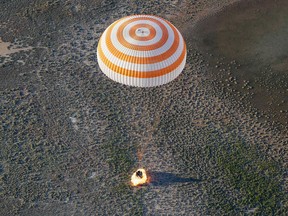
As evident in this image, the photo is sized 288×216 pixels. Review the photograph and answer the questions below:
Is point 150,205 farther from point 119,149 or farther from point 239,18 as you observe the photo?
point 239,18

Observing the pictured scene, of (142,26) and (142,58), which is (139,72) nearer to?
(142,58)

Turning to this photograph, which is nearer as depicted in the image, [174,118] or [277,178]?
[277,178]

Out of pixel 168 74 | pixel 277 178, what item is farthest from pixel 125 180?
pixel 277 178

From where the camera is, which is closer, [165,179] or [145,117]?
[165,179]

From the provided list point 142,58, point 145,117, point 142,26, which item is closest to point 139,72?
point 142,58

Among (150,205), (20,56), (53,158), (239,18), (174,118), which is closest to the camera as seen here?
(150,205)

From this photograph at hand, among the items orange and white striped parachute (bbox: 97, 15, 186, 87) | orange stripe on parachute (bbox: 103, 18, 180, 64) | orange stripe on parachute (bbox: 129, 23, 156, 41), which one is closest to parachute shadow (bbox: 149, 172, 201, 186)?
orange and white striped parachute (bbox: 97, 15, 186, 87)

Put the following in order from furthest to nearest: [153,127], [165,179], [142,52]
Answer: [153,127]
[165,179]
[142,52]
